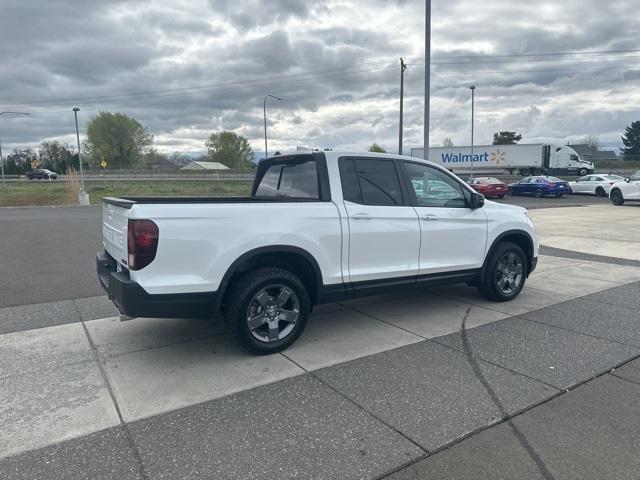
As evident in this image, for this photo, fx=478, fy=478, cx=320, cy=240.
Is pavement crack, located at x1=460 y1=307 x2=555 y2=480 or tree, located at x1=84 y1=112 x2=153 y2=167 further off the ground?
tree, located at x1=84 y1=112 x2=153 y2=167

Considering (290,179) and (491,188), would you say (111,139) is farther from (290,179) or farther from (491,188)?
(290,179)

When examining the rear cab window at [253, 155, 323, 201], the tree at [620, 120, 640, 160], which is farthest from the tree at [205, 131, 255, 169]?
the rear cab window at [253, 155, 323, 201]

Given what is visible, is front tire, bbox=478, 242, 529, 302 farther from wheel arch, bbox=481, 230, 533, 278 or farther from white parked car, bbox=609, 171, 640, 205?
white parked car, bbox=609, 171, 640, 205

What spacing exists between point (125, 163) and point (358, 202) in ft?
342

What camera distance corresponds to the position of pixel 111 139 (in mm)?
97812

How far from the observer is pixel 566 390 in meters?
3.69

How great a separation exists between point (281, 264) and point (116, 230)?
151 cm

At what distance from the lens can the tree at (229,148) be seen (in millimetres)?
118938

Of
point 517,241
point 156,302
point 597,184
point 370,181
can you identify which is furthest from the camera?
point 597,184

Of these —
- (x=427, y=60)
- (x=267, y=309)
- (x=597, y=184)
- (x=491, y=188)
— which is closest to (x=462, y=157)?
(x=597, y=184)

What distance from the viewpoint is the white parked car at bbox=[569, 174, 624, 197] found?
3164 centimetres

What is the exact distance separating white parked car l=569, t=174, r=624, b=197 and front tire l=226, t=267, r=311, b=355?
33.2 metres

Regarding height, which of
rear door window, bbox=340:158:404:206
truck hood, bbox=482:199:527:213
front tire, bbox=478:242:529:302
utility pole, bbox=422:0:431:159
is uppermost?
utility pole, bbox=422:0:431:159

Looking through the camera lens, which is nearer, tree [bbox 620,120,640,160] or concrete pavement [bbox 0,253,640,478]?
concrete pavement [bbox 0,253,640,478]
